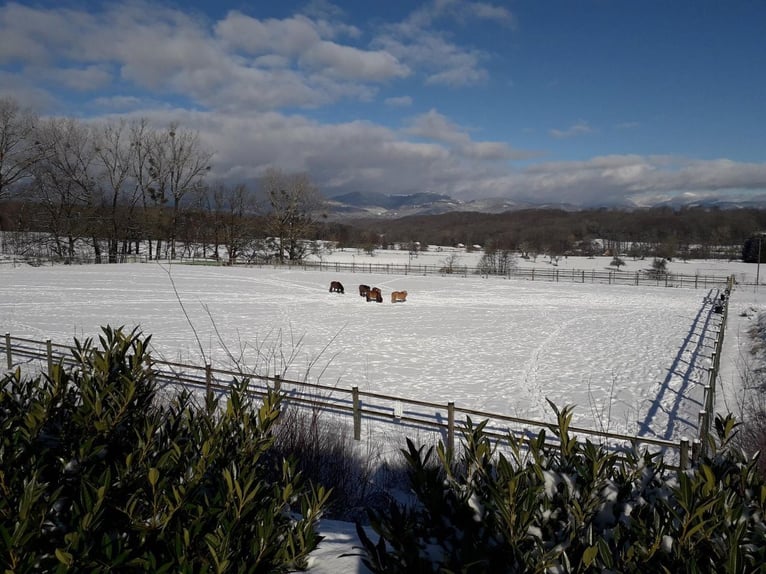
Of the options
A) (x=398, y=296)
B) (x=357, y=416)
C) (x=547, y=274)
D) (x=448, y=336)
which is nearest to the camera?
(x=357, y=416)

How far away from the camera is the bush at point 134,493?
2119 mm

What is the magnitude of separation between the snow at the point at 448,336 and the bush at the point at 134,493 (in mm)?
718

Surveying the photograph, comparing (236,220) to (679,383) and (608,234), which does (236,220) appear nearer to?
(679,383)

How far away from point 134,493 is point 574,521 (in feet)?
6.89

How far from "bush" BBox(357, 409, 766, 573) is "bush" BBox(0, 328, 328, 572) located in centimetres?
60

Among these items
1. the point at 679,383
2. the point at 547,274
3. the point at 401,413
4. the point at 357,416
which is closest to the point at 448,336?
the point at 679,383

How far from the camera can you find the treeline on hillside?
336 ft

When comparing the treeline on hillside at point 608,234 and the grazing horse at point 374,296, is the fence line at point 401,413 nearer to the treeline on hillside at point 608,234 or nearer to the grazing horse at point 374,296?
the grazing horse at point 374,296

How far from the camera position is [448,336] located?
19328mm

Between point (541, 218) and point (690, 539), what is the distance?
18447 cm

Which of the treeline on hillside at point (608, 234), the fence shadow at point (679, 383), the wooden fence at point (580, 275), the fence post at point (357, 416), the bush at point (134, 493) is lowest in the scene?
the fence shadow at point (679, 383)

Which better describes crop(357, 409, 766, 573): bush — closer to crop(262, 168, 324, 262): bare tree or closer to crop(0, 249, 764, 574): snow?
crop(0, 249, 764, 574): snow

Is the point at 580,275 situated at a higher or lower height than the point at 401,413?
higher

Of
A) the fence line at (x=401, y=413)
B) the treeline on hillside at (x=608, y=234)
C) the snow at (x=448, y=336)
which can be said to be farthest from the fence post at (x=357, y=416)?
the treeline on hillside at (x=608, y=234)
